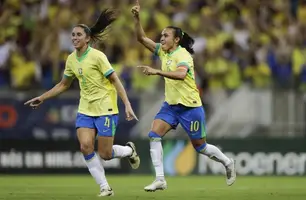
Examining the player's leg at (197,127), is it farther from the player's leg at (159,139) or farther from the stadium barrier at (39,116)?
the stadium barrier at (39,116)

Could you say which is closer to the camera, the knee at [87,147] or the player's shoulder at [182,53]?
the knee at [87,147]

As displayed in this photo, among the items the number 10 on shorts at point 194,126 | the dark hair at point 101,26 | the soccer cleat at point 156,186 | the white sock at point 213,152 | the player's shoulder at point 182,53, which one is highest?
the dark hair at point 101,26

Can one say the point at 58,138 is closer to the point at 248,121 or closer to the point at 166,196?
the point at 248,121

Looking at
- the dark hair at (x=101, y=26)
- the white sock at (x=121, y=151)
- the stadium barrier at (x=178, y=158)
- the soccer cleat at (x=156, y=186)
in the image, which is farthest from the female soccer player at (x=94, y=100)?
the stadium barrier at (x=178, y=158)

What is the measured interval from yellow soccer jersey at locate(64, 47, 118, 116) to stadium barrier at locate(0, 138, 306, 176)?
725cm

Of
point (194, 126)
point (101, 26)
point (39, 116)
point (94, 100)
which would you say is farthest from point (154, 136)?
point (39, 116)

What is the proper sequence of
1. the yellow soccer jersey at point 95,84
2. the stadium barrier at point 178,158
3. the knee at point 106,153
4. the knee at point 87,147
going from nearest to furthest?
the knee at point 87,147 → the yellow soccer jersey at point 95,84 → the knee at point 106,153 → the stadium barrier at point 178,158

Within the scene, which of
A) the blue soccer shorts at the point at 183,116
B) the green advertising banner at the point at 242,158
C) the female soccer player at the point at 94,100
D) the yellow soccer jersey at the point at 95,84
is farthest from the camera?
the green advertising banner at the point at 242,158

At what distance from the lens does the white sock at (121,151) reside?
13.8m

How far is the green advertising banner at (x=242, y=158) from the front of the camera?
20828mm

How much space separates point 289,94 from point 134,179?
12.1 ft

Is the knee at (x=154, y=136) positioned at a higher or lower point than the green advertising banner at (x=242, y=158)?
higher

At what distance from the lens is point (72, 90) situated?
65.7ft

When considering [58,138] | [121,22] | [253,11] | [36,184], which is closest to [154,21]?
[121,22]
